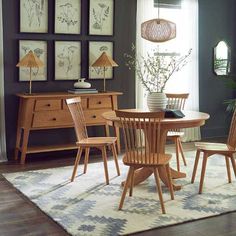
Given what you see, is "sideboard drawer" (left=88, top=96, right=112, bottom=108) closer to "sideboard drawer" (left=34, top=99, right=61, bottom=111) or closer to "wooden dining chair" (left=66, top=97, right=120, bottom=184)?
"sideboard drawer" (left=34, top=99, right=61, bottom=111)

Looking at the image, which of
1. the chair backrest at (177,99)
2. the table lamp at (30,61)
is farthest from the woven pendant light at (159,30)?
the table lamp at (30,61)

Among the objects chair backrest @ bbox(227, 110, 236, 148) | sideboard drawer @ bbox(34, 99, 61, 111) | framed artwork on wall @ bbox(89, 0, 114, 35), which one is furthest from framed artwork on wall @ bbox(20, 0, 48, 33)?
chair backrest @ bbox(227, 110, 236, 148)

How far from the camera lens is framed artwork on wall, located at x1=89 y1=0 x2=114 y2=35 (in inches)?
236

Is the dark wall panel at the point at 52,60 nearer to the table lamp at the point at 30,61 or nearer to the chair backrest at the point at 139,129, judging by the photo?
the table lamp at the point at 30,61

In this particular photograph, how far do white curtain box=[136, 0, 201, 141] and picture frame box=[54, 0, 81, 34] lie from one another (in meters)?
0.92

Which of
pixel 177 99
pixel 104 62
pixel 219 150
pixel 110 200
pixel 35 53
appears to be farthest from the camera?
pixel 104 62

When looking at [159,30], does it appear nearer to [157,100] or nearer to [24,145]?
[157,100]

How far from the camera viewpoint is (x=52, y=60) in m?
5.79

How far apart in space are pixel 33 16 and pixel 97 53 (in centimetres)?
100

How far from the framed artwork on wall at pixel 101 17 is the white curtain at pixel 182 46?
433 mm

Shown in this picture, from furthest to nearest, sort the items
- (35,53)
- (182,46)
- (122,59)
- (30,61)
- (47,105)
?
1. (182,46)
2. (122,59)
3. (35,53)
4. (47,105)
5. (30,61)

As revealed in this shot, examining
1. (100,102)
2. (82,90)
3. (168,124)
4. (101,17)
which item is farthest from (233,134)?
(101,17)

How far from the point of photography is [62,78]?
5.86 m

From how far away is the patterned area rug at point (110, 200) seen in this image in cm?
342
